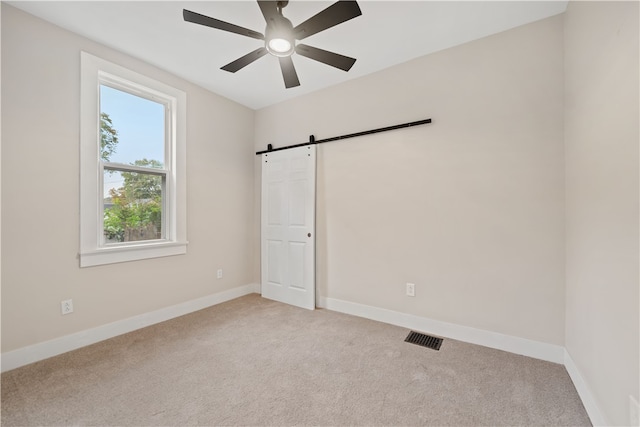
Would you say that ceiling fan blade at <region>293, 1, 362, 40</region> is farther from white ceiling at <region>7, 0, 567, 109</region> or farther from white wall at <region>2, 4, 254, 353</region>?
white wall at <region>2, 4, 254, 353</region>

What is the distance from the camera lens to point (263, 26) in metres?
2.25

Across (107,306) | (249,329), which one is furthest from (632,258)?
(107,306)

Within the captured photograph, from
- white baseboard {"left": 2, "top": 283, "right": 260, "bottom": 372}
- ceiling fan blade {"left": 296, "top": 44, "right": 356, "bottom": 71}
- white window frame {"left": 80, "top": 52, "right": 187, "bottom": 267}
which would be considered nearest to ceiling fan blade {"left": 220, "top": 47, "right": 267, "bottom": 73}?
ceiling fan blade {"left": 296, "top": 44, "right": 356, "bottom": 71}

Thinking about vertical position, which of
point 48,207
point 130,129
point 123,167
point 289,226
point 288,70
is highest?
point 288,70

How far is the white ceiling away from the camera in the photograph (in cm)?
201

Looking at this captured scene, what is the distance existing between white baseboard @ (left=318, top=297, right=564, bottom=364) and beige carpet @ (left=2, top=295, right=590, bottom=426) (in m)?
0.08

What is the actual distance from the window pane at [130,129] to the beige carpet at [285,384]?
1.77 meters

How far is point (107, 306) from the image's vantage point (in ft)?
8.23

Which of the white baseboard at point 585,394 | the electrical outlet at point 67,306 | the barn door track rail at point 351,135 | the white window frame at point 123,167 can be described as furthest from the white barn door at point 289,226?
the white baseboard at point 585,394

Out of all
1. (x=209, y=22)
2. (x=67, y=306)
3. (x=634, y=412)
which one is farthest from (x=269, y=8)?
(x=67, y=306)

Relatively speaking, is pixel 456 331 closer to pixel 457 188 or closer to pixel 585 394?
pixel 585 394

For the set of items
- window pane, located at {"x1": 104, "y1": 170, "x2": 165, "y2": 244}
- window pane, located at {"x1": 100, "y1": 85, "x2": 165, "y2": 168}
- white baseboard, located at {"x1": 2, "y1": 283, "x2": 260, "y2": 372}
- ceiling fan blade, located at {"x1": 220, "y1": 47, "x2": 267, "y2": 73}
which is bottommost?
white baseboard, located at {"x1": 2, "y1": 283, "x2": 260, "y2": 372}

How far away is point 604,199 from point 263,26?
8.64 feet

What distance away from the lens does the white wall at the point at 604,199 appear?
3.86 feet
